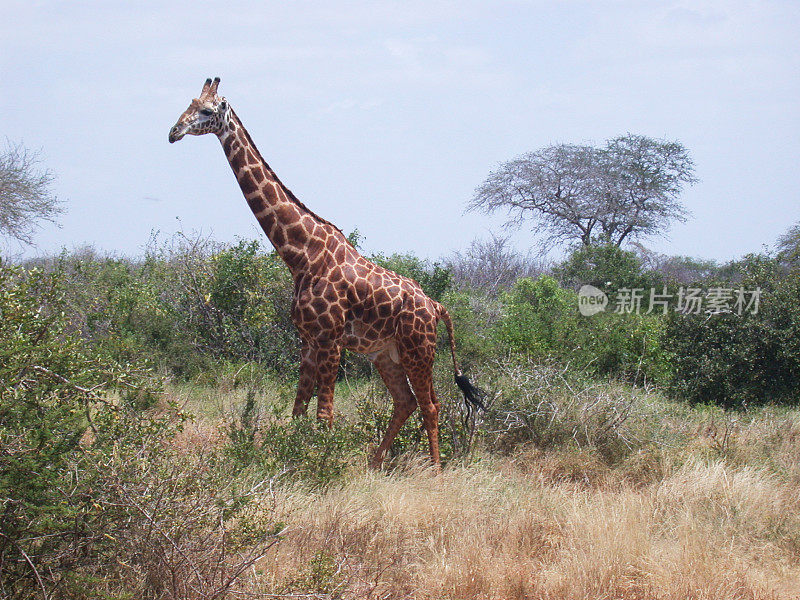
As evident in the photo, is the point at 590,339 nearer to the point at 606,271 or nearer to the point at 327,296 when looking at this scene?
the point at 327,296

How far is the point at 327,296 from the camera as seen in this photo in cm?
671

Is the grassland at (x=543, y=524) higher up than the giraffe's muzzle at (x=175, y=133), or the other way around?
the giraffe's muzzle at (x=175, y=133)

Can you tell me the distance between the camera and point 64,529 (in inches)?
161

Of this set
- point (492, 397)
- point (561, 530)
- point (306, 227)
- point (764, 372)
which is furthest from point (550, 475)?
point (764, 372)

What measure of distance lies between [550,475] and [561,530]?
167cm

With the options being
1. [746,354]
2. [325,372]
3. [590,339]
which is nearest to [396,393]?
[325,372]

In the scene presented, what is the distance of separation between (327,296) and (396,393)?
1.18 metres

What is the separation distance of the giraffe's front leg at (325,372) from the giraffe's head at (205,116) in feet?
6.11

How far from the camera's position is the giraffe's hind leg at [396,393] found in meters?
7.30

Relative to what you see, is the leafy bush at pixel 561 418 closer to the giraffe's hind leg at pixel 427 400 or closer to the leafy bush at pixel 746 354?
the giraffe's hind leg at pixel 427 400

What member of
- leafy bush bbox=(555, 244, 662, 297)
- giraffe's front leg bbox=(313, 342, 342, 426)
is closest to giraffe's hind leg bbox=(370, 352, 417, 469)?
giraffe's front leg bbox=(313, 342, 342, 426)

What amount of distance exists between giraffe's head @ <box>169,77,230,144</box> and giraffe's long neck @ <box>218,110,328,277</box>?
109mm

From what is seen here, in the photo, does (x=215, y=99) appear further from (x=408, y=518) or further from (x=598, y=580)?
(x=598, y=580)

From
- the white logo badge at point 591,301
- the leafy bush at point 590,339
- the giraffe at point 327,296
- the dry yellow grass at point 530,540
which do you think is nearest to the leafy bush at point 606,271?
the white logo badge at point 591,301
